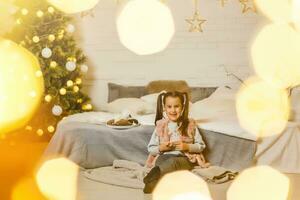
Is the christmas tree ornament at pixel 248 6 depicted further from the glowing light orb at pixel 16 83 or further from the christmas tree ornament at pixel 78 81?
the glowing light orb at pixel 16 83

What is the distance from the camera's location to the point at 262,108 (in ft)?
14.9

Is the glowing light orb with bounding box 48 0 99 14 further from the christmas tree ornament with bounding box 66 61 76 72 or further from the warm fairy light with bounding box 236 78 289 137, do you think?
the warm fairy light with bounding box 236 78 289 137

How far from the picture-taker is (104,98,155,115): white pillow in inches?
185

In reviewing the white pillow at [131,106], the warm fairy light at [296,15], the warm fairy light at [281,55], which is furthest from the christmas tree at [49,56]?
the warm fairy light at [296,15]

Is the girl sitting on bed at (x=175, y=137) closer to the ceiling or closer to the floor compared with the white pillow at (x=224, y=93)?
closer to the floor

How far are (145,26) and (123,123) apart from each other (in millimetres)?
1392

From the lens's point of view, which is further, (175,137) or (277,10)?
(277,10)

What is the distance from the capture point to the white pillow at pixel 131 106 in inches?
185

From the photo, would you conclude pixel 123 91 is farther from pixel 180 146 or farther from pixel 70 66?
pixel 180 146

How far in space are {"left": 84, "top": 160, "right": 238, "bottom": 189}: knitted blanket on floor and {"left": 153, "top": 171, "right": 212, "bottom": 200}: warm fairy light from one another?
0.08 m

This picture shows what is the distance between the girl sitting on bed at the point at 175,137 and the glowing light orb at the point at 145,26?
1.43 metres

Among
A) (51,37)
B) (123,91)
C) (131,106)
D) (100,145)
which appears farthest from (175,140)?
(51,37)

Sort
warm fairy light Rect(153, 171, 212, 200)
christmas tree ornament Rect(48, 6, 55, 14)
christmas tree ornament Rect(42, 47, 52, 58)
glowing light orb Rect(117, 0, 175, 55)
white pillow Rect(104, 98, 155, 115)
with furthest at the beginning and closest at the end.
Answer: glowing light orb Rect(117, 0, 175, 55) → christmas tree ornament Rect(48, 6, 55, 14) → christmas tree ornament Rect(42, 47, 52, 58) → white pillow Rect(104, 98, 155, 115) → warm fairy light Rect(153, 171, 212, 200)

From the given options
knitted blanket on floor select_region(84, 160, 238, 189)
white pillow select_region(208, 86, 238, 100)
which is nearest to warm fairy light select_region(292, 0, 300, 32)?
white pillow select_region(208, 86, 238, 100)
